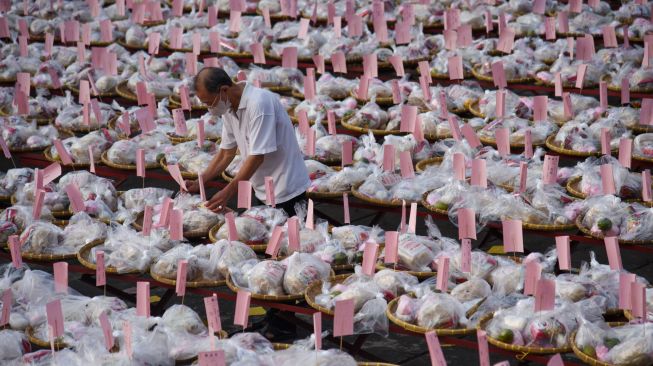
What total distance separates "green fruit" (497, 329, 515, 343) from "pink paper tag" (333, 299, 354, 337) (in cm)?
53

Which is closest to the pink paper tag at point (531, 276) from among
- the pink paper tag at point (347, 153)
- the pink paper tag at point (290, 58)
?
the pink paper tag at point (347, 153)

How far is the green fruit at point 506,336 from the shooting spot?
370 centimetres

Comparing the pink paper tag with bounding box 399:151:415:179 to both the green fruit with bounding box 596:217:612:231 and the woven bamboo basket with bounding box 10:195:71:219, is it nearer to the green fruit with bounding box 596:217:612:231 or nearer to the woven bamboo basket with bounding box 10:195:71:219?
the green fruit with bounding box 596:217:612:231

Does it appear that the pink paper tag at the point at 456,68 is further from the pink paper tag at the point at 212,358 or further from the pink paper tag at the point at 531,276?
the pink paper tag at the point at 212,358

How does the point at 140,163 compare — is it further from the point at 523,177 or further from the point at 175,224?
the point at 523,177

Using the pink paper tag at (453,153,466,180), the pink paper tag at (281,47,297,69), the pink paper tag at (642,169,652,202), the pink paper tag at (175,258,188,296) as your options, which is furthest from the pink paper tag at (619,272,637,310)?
the pink paper tag at (281,47,297,69)

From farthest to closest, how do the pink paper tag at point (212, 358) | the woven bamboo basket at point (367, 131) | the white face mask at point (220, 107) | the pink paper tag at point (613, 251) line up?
the woven bamboo basket at point (367, 131), the white face mask at point (220, 107), the pink paper tag at point (613, 251), the pink paper tag at point (212, 358)

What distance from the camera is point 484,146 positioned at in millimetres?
6137

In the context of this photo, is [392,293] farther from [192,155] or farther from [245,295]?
[192,155]

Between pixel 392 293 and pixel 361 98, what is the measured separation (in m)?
2.89

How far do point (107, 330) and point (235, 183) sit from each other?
1347 millimetres

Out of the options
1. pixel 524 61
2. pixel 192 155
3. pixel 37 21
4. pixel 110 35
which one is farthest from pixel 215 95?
pixel 37 21

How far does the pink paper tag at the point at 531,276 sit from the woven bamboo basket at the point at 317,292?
737 mm

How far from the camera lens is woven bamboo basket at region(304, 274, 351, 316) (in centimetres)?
404
